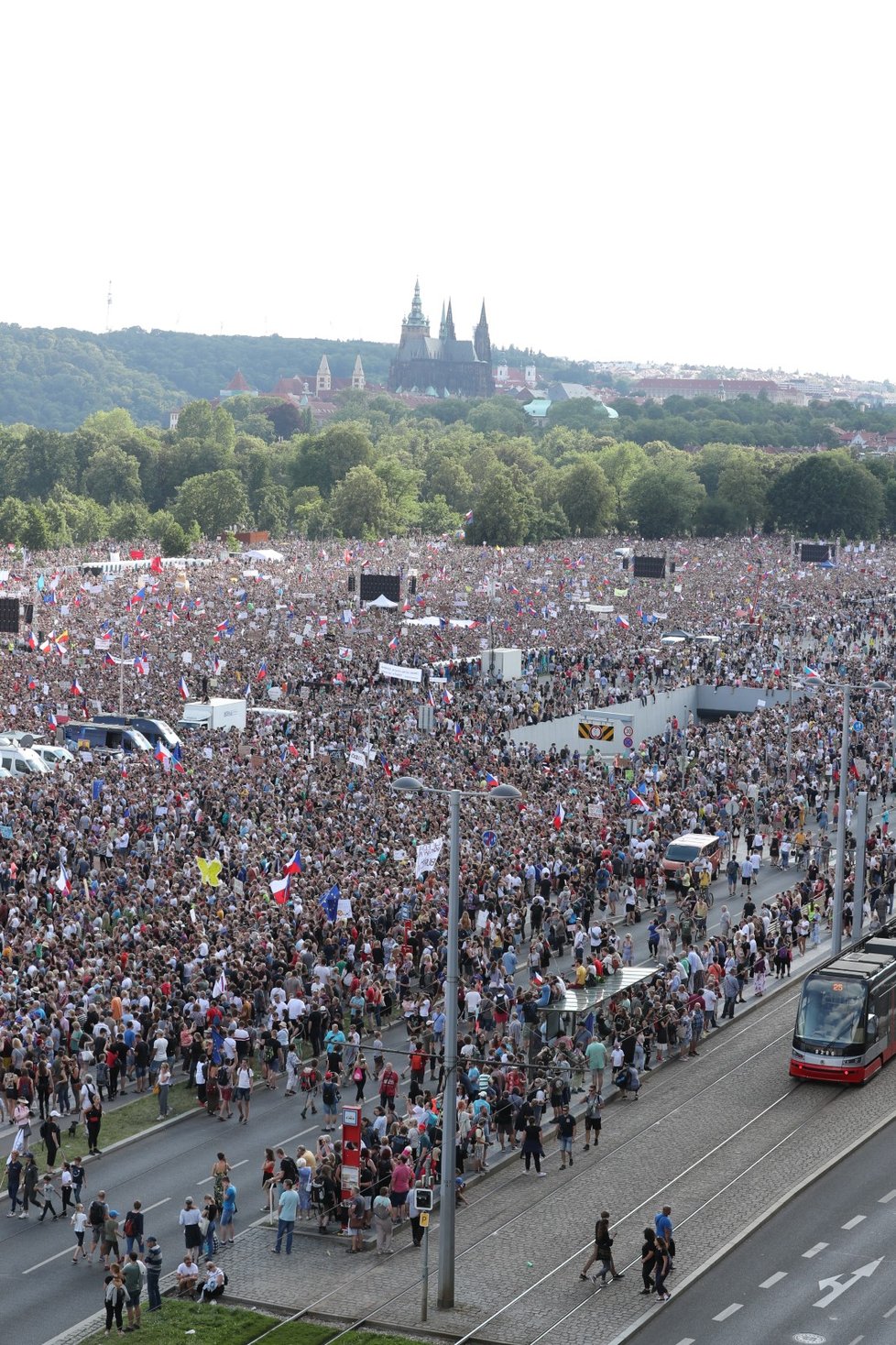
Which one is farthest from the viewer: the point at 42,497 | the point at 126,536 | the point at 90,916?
the point at 42,497

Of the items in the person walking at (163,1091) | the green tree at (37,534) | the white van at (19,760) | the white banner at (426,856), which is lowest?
the green tree at (37,534)

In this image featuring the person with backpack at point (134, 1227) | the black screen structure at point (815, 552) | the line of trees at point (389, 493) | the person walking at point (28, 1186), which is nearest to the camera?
the person with backpack at point (134, 1227)

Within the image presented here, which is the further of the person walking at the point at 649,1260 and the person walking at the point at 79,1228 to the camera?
the person walking at the point at 79,1228

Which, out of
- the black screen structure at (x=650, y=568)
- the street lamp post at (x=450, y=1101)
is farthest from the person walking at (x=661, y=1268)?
the black screen structure at (x=650, y=568)

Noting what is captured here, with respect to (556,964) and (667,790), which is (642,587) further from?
(556,964)

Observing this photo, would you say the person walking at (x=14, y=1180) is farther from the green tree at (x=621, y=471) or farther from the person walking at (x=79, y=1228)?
the green tree at (x=621, y=471)

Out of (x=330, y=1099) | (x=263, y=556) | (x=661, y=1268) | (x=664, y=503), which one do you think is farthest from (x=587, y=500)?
(x=661, y=1268)

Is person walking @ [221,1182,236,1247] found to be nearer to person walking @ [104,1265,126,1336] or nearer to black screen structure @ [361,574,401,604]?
person walking @ [104,1265,126,1336]

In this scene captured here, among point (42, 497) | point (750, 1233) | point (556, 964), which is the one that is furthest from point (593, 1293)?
point (42, 497)
